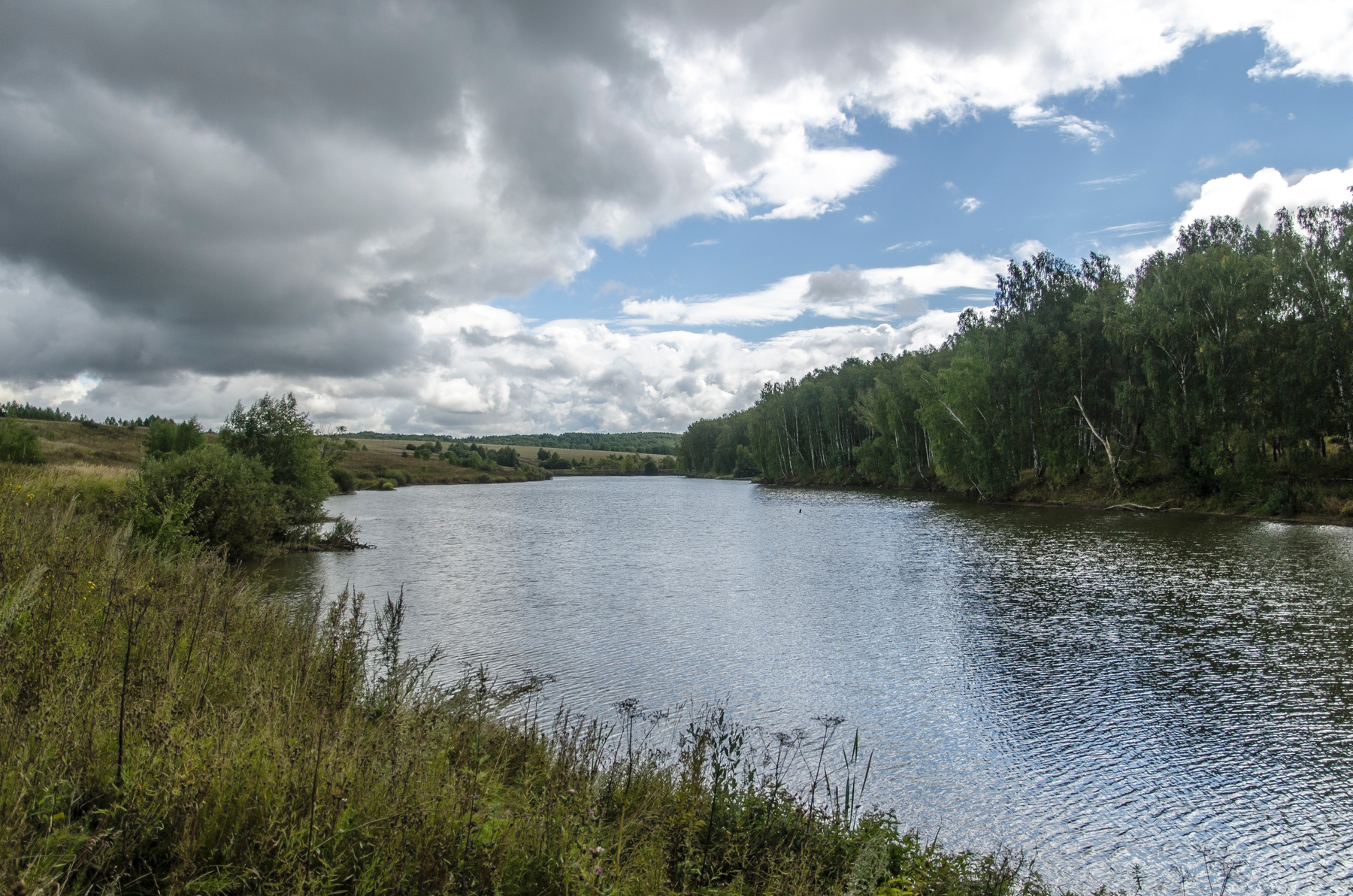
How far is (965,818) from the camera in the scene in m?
8.22

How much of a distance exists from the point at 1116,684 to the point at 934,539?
68.0 feet

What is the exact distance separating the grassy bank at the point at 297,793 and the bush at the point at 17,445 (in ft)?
105

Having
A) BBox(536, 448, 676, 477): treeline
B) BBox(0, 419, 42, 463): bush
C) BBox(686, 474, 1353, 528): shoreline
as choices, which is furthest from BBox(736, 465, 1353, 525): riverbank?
BBox(536, 448, 676, 477): treeline

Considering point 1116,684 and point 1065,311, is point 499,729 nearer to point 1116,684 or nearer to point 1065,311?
point 1116,684

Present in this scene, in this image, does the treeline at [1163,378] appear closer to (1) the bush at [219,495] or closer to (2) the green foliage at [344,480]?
(1) the bush at [219,495]

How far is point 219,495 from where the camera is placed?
81.9 feet

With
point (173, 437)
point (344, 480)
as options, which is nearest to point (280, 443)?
point (173, 437)

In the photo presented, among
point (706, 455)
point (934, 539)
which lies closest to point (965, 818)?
point (934, 539)

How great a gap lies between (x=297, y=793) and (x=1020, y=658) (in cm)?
1420

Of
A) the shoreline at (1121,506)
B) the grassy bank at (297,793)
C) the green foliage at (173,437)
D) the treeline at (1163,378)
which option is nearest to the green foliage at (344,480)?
the green foliage at (173,437)

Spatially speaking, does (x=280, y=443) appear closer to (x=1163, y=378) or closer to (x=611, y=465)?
(x=1163, y=378)

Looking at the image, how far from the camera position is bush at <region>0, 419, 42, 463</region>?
31.2 meters

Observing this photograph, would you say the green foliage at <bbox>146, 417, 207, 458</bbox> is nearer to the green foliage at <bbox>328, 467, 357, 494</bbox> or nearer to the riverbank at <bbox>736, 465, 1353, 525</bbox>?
the green foliage at <bbox>328, 467, 357, 494</bbox>

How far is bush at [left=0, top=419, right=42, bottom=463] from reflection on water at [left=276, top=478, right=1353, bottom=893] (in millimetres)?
15069
